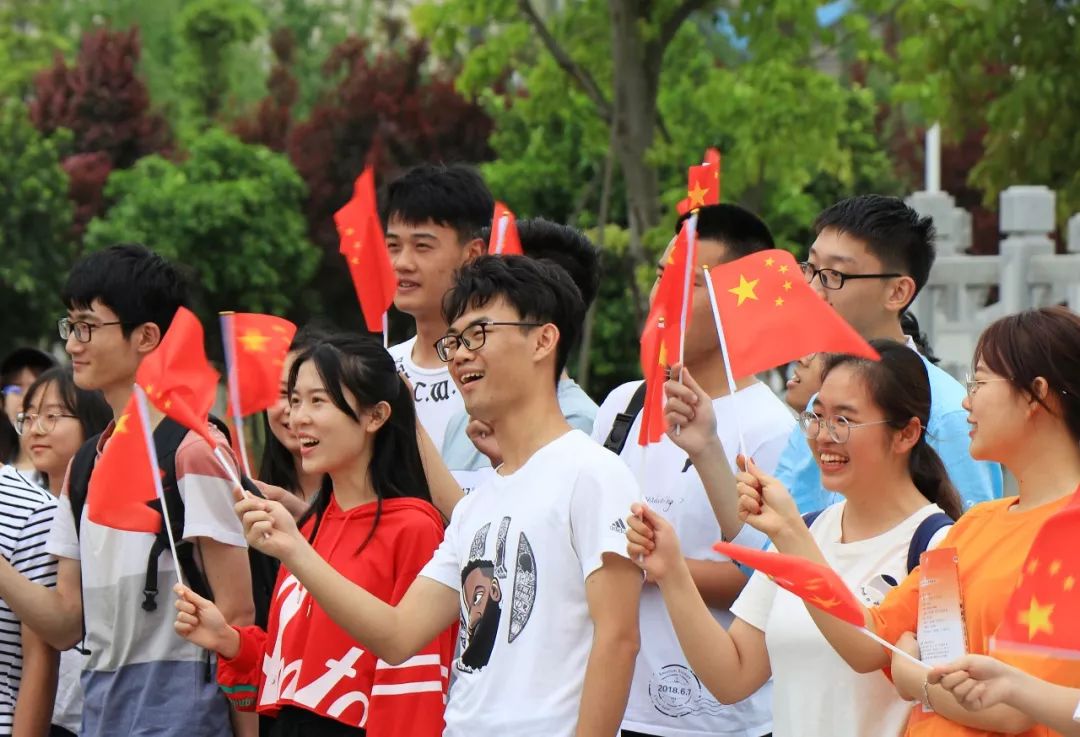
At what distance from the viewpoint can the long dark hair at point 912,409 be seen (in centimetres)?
365

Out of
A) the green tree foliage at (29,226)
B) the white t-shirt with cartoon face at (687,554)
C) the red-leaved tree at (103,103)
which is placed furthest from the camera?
the red-leaved tree at (103,103)

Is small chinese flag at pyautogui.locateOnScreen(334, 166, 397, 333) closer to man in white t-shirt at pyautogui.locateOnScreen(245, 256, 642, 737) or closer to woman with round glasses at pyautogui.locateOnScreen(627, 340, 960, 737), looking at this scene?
man in white t-shirt at pyautogui.locateOnScreen(245, 256, 642, 737)

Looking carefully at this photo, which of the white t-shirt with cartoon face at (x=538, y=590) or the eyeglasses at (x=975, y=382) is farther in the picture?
the white t-shirt with cartoon face at (x=538, y=590)

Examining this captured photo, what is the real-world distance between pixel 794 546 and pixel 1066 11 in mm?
8174

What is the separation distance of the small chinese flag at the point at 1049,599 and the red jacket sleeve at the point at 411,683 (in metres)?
1.41

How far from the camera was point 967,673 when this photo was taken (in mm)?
2854

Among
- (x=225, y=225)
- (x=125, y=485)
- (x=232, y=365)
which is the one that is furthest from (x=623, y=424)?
(x=225, y=225)

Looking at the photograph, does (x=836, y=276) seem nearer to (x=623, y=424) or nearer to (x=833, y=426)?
(x=623, y=424)

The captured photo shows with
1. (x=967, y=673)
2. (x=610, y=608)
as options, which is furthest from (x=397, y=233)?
(x=967, y=673)

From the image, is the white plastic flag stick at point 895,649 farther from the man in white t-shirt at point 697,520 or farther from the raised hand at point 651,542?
the man in white t-shirt at point 697,520

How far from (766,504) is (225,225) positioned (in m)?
19.4

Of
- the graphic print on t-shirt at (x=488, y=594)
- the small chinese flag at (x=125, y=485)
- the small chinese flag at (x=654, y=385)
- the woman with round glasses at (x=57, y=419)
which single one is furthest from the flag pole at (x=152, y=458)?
the woman with round glasses at (x=57, y=419)

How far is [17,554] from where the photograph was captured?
15.9 feet

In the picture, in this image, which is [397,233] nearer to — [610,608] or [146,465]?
[146,465]
